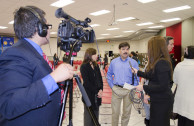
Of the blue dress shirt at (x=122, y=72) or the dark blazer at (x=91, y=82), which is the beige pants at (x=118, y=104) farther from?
the dark blazer at (x=91, y=82)

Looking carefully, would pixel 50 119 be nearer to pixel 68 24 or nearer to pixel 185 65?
pixel 68 24

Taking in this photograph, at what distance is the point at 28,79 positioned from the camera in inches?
27.2

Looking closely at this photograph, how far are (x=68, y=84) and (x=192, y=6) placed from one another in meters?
7.14

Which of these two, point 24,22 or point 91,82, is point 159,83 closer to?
point 91,82

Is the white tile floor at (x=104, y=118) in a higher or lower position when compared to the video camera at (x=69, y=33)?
lower

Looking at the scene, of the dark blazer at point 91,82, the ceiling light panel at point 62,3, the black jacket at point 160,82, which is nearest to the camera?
the black jacket at point 160,82

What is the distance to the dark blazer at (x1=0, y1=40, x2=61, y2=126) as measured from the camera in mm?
624

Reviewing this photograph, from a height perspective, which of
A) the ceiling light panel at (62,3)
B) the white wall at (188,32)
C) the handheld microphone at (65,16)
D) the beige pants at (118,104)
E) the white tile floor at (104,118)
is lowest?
the white tile floor at (104,118)

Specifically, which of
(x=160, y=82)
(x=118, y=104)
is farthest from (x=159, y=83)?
(x=118, y=104)

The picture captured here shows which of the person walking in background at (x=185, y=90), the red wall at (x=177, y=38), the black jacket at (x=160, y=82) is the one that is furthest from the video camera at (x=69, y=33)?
the red wall at (x=177, y=38)

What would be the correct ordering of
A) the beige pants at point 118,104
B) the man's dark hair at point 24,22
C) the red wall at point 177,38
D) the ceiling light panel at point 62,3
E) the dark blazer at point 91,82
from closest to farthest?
the man's dark hair at point 24,22
the dark blazer at point 91,82
the beige pants at point 118,104
the ceiling light panel at point 62,3
the red wall at point 177,38

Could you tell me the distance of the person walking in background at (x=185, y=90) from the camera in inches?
72.0

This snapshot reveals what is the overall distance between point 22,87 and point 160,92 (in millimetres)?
1433

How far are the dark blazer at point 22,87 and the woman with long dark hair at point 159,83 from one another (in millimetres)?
1241
